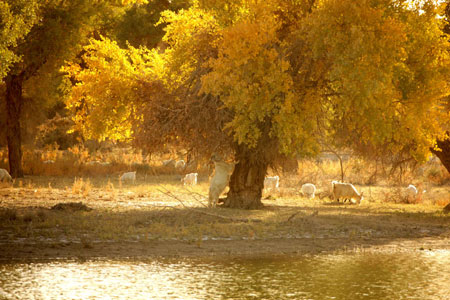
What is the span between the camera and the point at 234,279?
10.8 metres

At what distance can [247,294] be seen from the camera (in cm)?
984

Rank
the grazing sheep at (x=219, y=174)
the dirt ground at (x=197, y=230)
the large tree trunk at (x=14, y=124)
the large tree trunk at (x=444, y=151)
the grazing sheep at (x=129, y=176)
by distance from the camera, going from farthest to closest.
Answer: the large tree trunk at (x=14, y=124), the grazing sheep at (x=129, y=176), the large tree trunk at (x=444, y=151), the grazing sheep at (x=219, y=174), the dirt ground at (x=197, y=230)

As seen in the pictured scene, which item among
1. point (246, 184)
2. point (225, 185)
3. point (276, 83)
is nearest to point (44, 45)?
point (246, 184)

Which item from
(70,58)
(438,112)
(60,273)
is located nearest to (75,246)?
(60,273)

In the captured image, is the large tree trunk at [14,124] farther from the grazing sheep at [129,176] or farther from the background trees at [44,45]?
the grazing sheep at [129,176]

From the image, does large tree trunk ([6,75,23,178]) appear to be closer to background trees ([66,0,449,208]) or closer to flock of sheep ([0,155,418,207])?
flock of sheep ([0,155,418,207])

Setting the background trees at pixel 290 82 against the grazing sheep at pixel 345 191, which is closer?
the background trees at pixel 290 82

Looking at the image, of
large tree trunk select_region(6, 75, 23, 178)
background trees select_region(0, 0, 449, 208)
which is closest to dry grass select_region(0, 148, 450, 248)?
large tree trunk select_region(6, 75, 23, 178)

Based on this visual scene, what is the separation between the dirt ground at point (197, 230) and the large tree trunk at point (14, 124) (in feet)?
25.7

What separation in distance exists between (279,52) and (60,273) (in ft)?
27.0

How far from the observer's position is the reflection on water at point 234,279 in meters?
9.73

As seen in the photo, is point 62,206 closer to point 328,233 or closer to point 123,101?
point 123,101

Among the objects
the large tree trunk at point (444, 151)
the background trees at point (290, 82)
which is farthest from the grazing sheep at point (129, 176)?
the large tree trunk at point (444, 151)

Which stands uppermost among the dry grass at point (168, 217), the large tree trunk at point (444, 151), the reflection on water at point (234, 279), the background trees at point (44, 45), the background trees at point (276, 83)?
the background trees at point (44, 45)
